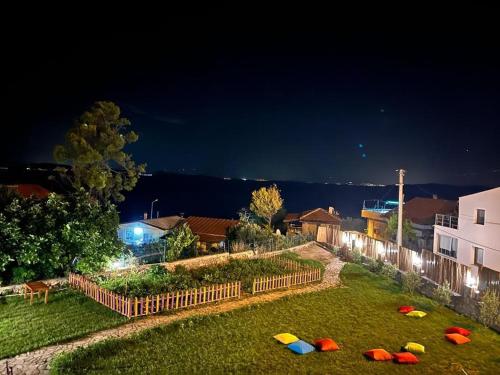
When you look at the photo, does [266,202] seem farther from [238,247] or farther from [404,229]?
[238,247]

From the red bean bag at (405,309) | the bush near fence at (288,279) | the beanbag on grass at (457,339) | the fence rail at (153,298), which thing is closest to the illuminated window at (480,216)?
the bush near fence at (288,279)

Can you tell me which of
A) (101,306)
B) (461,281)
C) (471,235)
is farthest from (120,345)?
(471,235)

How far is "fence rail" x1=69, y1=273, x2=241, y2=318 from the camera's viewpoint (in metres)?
12.9

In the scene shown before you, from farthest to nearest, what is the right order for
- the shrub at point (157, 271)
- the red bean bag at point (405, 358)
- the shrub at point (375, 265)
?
the shrub at point (375, 265)
the shrub at point (157, 271)
the red bean bag at point (405, 358)

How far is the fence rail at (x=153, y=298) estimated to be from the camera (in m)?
12.9

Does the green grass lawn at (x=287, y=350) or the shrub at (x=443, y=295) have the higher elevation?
the shrub at (x=443, y=295)

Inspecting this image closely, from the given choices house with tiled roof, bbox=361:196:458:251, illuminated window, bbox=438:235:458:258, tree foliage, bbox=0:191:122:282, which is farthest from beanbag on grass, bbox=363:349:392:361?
house with tiled roof, bbox=361:196:458:251

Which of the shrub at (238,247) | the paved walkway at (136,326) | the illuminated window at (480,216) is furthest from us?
the illuminated window at (480,216)

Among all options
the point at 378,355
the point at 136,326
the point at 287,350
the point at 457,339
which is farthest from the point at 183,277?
the point at 457,339

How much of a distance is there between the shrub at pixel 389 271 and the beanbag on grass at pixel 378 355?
1000 centimetres

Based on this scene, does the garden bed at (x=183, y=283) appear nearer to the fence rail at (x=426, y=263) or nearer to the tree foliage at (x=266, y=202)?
the fence rail at (x=426, y=263)

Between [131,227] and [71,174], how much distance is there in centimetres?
1152

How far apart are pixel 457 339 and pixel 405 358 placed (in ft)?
8.48

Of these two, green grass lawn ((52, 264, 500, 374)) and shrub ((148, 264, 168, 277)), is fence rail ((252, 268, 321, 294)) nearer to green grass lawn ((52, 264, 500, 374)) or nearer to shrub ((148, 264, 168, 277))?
green grass lawn ((52, 264, 500, 374))
